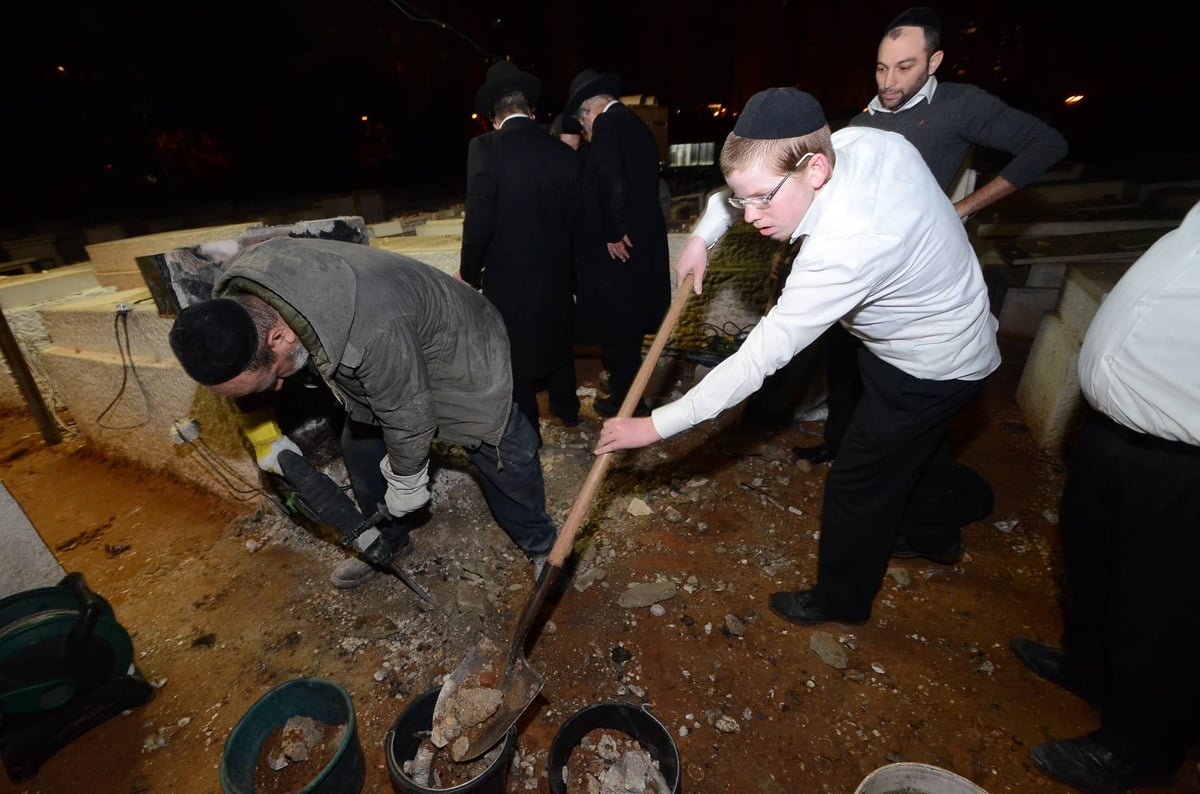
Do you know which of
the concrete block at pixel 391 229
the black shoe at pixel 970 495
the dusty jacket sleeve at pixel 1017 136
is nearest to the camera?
the dusty jacket sleeve at pixel 1017 136

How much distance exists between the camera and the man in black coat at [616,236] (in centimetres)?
364

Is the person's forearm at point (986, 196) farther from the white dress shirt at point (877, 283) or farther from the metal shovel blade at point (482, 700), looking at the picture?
the metal shovel blade at point (482, 700)

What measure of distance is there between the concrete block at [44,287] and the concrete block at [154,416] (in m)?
1.22

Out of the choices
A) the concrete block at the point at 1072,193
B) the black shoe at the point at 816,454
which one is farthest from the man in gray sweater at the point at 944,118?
the concrete block at the point at 1072,193

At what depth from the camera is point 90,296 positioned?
14.1 feet

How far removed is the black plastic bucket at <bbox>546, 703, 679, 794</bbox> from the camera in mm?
1808

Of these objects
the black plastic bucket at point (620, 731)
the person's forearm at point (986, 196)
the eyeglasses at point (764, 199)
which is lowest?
the black plastic bucket at point (620, 731)

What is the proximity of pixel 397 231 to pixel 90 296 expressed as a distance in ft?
9.08

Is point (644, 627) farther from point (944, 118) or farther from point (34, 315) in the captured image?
point (34, 315)

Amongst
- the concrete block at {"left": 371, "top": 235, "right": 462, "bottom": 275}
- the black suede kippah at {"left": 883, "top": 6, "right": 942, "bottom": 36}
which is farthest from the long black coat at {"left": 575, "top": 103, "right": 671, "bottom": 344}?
the black suede kippah at {"left": 883, "top": 6, "right": 942, "bottom": 36}

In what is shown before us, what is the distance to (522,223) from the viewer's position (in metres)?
3.31

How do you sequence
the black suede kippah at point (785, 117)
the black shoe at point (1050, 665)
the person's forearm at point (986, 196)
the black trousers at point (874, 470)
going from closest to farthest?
1. the black suede kippah at point (785, 117)
2. the black trousers at point (874, 470)
3. the black shoe at point (1050, 665)
4. the person's forearm at point (986, 196)

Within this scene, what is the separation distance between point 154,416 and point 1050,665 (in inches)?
214

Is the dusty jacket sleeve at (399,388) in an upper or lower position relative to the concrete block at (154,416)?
upper
